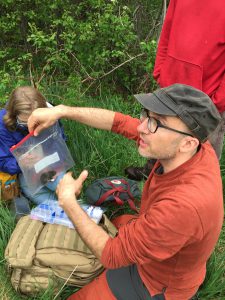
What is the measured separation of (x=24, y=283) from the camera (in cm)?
208

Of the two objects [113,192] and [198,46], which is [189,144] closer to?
[198,46]

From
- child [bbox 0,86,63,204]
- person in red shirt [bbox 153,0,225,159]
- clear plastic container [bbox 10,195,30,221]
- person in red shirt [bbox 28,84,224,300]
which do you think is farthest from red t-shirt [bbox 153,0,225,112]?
clear plastic container [bbox 10,195,30,221]

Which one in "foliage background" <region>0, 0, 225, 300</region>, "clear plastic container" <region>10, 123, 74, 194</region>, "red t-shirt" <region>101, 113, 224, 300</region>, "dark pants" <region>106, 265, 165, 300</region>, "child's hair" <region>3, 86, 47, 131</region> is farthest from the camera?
"foliage background" <region>0, 0, 225, 300</region>

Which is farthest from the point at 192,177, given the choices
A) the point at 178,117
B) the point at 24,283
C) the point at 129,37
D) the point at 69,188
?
the point at 129,37

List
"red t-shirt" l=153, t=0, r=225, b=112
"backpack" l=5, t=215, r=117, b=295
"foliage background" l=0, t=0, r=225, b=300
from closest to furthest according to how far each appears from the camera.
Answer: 1. "backpack" l=5, t=215, r=117, b=295
2. "red t-shirt" l=153, t=0, r=225, b=112
3. "foliage background" l=0, t=0, r=225, b=300

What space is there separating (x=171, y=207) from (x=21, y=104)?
1.61m

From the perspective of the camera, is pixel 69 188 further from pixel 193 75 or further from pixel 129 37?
pixel 129 37

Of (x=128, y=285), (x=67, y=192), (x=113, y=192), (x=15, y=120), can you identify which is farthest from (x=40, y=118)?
(x=128, y=285)

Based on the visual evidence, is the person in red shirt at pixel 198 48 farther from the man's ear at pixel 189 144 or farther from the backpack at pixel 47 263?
the backpack at pixel 47 263

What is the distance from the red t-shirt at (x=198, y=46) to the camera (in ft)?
7.25

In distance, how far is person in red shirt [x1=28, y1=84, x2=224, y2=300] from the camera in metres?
1.42

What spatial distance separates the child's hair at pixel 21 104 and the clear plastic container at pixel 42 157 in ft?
0.76

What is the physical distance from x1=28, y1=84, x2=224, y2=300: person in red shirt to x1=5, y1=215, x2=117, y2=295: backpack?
0.89 feet

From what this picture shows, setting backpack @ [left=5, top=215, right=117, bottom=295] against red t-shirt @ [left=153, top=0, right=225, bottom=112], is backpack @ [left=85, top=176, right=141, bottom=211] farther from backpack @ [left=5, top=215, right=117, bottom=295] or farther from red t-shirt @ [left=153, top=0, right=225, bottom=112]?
red t-shirt @ [left=153, top=0, right=225, bottom=112]
